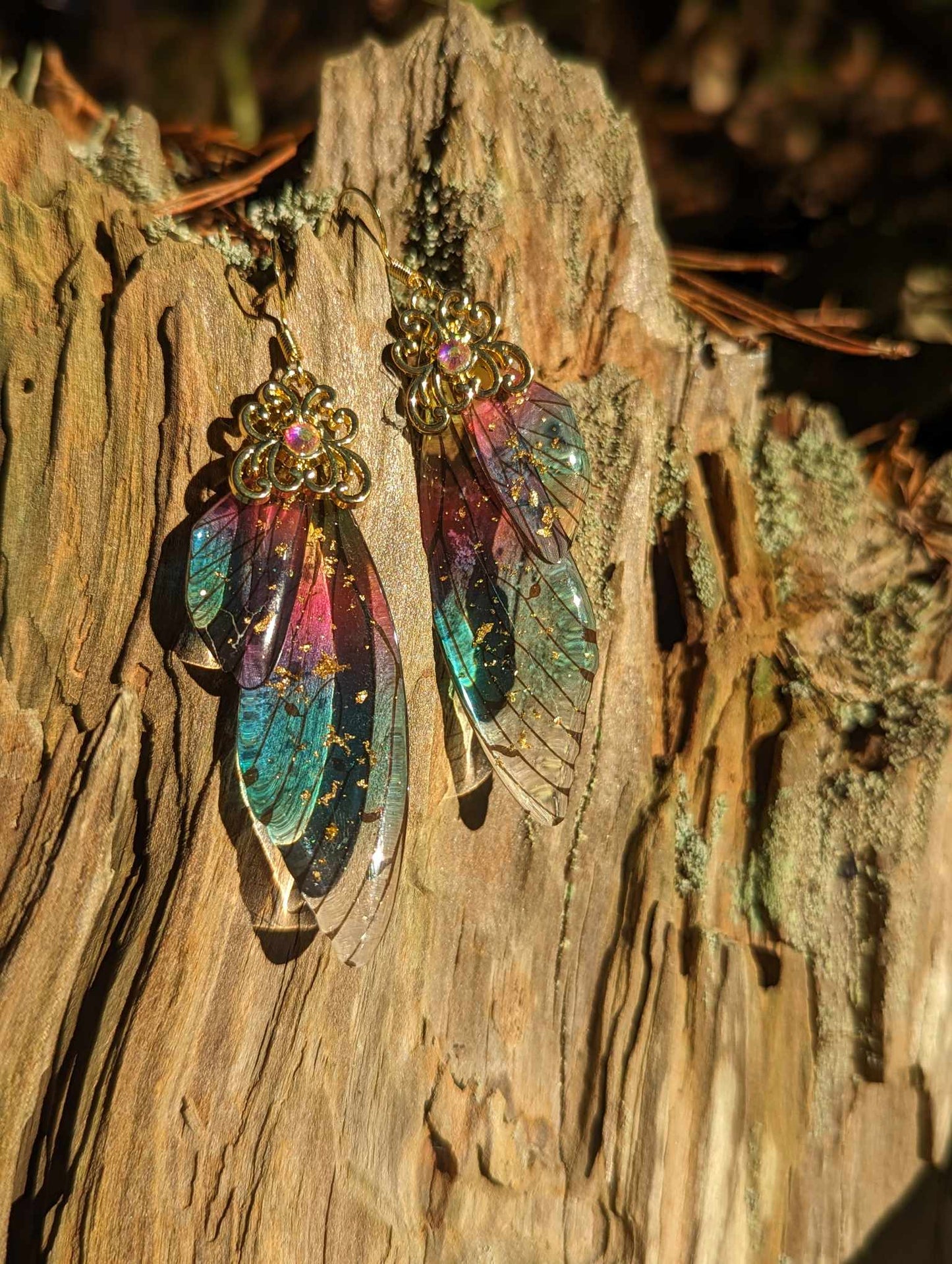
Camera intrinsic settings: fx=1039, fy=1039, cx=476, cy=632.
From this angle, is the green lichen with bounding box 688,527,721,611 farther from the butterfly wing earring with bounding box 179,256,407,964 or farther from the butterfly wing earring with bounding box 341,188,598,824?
the butterfly wing earring with bounding box 179,256,407,964

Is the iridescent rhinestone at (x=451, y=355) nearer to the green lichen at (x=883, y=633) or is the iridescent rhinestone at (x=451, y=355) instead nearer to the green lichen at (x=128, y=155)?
the green lichen at (x=128, y=155)

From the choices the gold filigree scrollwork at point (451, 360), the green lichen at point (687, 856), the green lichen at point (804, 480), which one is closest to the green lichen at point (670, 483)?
the green lichen at point (804, 480)

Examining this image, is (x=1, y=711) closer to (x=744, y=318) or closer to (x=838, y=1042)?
(x=838, y=1042)

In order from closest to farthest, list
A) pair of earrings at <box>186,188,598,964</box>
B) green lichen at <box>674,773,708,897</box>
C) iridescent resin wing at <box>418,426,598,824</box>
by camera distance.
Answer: pair of earrings at <box>186,188,598,964</box>
iridescent resin wing at <box>418,426,598,824</box>
green lichen at <box>674,773,708,897</box>

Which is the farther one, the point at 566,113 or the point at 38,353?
the point at 566,113

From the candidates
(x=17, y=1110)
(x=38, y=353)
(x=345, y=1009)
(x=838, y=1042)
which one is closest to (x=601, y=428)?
(x=38, y=353)

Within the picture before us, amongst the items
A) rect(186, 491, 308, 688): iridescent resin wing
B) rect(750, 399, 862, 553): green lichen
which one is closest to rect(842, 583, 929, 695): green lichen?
rect(750, 399, 862, 553): green lichen
